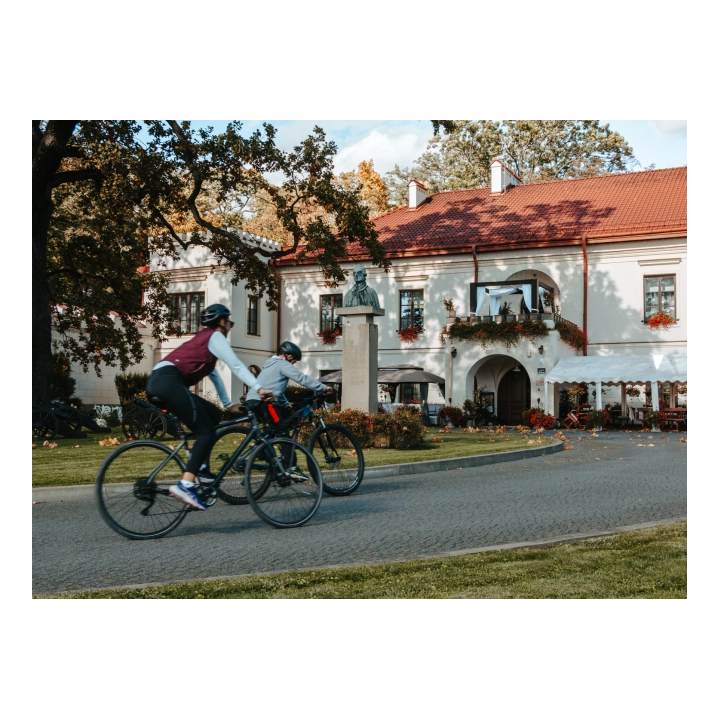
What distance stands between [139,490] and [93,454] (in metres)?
8.57

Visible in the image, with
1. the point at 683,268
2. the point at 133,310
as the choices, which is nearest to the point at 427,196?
the point at 683,268

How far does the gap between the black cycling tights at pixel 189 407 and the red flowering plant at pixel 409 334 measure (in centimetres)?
2786

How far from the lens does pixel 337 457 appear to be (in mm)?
9586

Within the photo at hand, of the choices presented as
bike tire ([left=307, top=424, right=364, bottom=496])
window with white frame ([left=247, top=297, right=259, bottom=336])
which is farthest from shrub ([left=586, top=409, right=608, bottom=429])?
bike tire ([left=307, top=424, right=364, bottom=496])

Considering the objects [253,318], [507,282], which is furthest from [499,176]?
[253,318]

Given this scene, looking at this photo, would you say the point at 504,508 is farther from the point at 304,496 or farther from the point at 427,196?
the point at 427,196

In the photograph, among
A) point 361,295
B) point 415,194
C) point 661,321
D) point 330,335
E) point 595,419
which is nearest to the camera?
point 361,295

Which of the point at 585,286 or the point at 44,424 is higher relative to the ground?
the point at 585,286

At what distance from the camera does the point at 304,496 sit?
7.93 meters

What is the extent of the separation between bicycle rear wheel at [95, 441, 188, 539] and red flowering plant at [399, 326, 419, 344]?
27.9 meters

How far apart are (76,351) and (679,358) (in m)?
19.8

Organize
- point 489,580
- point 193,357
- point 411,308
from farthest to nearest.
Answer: point 411,308, point 193,357, point 489,580

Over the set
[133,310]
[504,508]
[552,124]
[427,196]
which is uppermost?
[552,124]

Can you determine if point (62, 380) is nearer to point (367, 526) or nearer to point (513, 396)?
point (513, 396)
